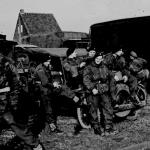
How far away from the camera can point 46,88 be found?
7.44 meters

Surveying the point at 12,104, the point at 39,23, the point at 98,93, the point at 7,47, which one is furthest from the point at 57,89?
the point at 39,23

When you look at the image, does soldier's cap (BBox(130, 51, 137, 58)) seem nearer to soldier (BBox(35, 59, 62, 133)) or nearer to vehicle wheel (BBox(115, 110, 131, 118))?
vehicle wheel (BBox(115, 110, 131, 118))

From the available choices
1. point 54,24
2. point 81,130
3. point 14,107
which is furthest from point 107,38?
point 54,24

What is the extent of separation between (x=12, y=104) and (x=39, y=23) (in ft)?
132

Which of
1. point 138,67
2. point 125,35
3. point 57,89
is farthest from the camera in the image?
point 125,35

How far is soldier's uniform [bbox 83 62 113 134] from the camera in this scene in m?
6.79

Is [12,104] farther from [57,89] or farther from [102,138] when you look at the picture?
[57,89]

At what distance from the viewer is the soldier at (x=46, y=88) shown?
734 centimetres

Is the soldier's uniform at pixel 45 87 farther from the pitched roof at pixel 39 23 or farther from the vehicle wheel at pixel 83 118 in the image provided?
the pitched roof at pixel 39 23

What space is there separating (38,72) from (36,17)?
130 feet

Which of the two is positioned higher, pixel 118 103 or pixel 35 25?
pixel 35 25

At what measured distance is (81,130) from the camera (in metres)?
7.27

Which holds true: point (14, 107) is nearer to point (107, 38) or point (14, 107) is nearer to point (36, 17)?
point (107, 38)

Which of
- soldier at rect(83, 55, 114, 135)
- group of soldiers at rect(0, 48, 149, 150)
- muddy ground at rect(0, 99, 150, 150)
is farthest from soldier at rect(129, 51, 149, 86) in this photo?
soldier at rect(83, 55, 114, 135)
